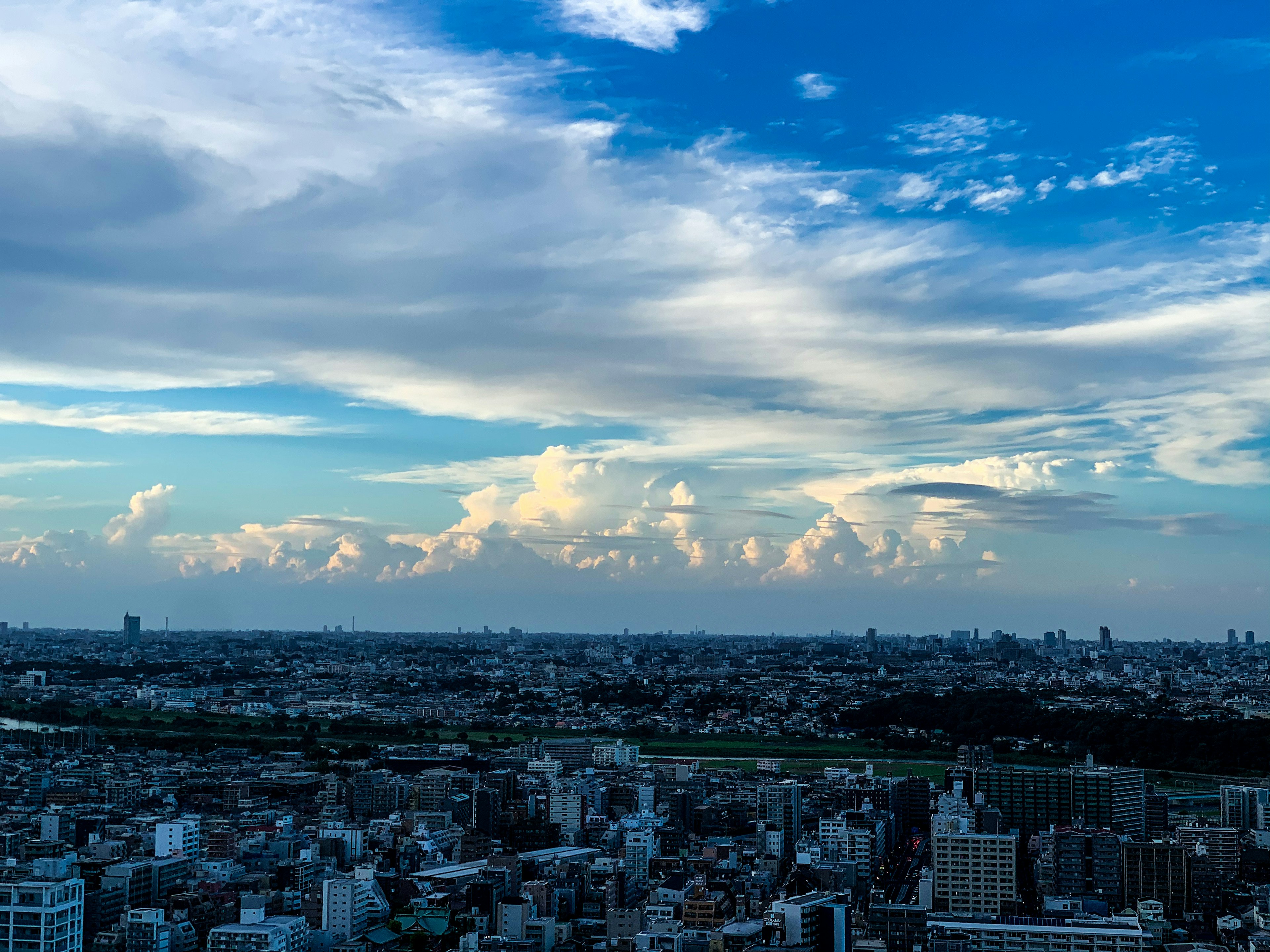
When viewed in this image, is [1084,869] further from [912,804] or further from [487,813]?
[487,813]

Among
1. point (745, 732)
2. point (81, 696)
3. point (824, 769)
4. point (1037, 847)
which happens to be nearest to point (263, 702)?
point (81, 696)

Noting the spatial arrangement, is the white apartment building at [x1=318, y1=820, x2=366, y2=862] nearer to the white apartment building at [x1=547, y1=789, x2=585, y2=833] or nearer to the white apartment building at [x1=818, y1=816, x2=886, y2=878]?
the white apartment building at [x1=547, y1=789, x2=585, y2=833]

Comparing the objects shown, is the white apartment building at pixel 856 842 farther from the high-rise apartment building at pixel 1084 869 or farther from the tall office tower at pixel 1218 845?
the tall office tower at pixel 1218 845

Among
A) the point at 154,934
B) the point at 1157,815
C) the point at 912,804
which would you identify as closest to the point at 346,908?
the point at 154,934

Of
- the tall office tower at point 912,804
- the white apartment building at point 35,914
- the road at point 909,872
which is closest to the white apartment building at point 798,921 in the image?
the road at point 909,872

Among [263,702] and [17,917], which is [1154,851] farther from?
[263,702]
